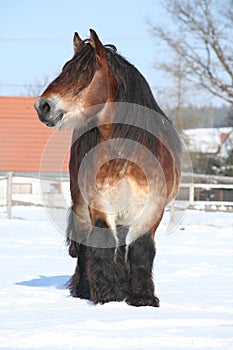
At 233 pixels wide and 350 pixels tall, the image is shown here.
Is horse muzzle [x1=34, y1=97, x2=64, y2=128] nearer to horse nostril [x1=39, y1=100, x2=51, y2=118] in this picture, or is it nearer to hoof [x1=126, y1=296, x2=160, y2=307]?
horse nostril [x1=39, y1=100, x2=51, y2=118]

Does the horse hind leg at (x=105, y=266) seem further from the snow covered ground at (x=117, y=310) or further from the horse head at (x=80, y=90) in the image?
the horse head at (x=80, y=90)

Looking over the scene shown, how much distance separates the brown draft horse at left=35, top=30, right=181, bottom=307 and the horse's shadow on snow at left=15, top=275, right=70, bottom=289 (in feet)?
4.47

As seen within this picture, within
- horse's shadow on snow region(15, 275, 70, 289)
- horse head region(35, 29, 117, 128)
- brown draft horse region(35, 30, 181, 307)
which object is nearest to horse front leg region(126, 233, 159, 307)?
brown draft horse region(35, 30, 181, 307)

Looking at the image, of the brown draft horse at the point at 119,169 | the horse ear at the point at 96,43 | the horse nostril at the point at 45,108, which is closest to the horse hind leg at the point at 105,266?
the brown draft horse at the point at 119,169

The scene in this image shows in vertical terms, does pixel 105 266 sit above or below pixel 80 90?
below

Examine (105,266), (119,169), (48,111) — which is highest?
(48,111)

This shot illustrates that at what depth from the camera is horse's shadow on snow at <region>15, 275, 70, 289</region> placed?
23.0ft

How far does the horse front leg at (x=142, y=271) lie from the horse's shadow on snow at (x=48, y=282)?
1.37 metres

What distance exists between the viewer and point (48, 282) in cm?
729

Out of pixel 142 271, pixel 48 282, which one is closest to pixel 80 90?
pixel 142 271

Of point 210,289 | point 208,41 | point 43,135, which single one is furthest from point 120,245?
point 43,135

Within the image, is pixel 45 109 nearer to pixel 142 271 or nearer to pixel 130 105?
pixel 130 105

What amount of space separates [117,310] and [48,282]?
82.8 inches

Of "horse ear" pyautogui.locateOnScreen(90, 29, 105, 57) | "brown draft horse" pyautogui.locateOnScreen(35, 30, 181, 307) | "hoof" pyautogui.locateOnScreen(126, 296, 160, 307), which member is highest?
"horse ear" pyautogui.locateOnScreen(90, 29, 105, 57)
